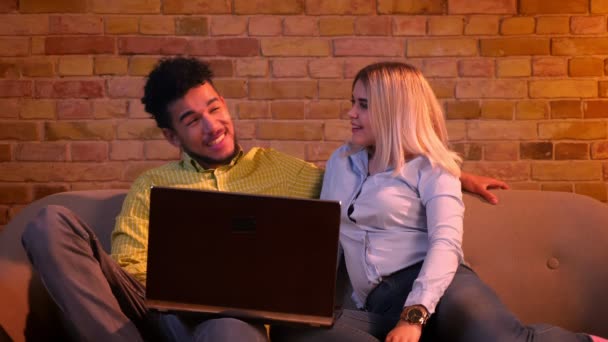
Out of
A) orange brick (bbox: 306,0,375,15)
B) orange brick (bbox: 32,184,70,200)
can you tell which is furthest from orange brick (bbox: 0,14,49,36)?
orange brick (bbox: 306,0,375,15)

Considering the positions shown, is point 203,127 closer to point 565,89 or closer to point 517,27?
point 517,27

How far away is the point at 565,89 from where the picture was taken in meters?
2.84

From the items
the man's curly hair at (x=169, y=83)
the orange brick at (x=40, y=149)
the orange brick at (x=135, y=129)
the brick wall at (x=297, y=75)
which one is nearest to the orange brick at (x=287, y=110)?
the brick wall at (x=297, y=75)

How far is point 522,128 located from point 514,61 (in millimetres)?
262

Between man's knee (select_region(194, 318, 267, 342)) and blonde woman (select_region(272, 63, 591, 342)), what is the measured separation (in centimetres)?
12

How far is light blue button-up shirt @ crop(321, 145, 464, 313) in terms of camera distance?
1.79m

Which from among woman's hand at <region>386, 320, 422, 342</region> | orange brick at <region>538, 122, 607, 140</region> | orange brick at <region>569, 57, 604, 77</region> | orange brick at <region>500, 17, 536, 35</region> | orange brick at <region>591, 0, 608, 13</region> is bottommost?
woman's hand at <region>386, 320, 422, 342</region>

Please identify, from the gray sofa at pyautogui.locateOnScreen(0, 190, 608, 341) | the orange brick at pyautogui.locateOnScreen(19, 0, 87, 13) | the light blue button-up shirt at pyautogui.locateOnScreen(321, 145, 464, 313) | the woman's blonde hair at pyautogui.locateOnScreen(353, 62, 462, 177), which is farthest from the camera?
the orange brick at pyautogui.locateOnScreen(19, 0, 87, 13)

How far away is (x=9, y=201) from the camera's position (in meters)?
2.82

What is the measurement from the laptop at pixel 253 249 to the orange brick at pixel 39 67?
1492 mm

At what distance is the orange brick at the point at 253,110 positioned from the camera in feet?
9.28

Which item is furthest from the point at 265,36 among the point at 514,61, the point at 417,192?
the point at 417,192

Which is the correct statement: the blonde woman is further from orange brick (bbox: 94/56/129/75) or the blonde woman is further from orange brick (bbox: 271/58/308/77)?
orange brick (bbox: 94/56/129/75)

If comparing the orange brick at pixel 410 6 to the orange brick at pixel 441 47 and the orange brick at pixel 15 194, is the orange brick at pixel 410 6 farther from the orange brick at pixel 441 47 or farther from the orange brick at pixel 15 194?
the orange brick at pixel 15 194
